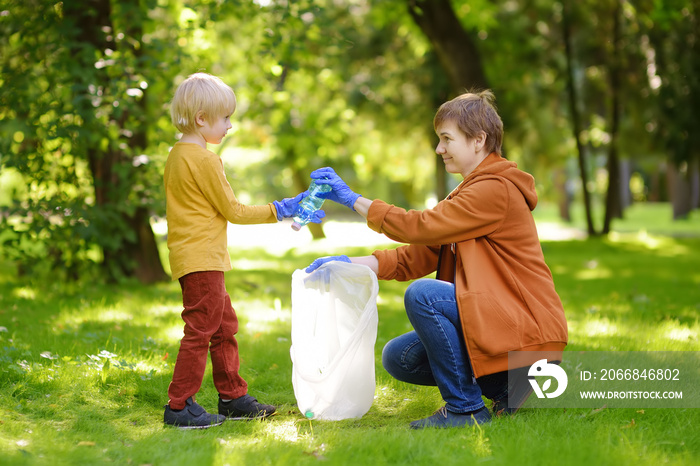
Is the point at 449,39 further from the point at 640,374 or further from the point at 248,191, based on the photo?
the point at 640,374

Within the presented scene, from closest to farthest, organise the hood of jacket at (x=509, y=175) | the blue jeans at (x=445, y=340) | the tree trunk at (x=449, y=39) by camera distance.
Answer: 1. the blue jeans at (x=445, y=340)
2. the hood of jacket at (x=509, y=175)
3. the tree trunk at (x=449, y=39)

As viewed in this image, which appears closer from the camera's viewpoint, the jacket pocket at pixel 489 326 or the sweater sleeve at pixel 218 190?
the jacket pocket at pixel 489 326

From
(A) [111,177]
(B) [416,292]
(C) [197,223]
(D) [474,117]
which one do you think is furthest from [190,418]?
(A) [111,177]

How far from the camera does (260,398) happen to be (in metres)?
3.76

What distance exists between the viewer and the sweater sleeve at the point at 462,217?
3.09m

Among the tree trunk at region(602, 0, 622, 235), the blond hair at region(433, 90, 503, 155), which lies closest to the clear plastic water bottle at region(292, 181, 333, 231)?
the blond hair at region(433, 90, 503, 155)

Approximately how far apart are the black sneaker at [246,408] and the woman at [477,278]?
0.78 m

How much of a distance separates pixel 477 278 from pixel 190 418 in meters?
1.52

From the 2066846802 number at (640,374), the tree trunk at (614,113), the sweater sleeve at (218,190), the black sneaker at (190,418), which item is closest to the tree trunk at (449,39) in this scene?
the tree trunk at (614,113)

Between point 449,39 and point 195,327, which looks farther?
point 449,39

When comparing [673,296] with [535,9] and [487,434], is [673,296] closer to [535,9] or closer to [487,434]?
[487,434]

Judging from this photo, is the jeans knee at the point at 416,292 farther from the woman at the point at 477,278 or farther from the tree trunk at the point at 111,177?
the tree trunk at the point at 111,177

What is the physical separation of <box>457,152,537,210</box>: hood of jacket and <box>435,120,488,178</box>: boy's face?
0.07m

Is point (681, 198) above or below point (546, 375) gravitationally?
above
